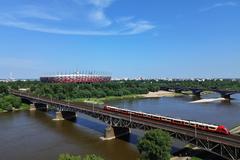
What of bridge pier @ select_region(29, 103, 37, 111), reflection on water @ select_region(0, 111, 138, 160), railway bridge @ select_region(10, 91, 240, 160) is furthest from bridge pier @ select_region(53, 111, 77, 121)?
bridge pier @ select_region(29, 103, 37, 111)

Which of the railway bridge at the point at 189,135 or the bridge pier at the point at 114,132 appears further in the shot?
the bridge pier at the point at 114,132

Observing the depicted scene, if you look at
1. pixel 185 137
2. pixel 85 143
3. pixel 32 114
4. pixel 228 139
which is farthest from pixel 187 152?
pixel 32 114

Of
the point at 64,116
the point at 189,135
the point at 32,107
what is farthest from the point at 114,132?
the point at 32,107

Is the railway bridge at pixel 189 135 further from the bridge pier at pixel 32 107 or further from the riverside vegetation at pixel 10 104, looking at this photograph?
the riverside vegetation at pixel 10 104

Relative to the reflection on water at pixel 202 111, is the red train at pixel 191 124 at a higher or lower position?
higher

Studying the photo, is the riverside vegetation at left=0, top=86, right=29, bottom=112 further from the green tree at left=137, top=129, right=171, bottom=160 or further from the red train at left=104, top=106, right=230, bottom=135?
the green tree at left=137, top=129, right=171, bottom=160

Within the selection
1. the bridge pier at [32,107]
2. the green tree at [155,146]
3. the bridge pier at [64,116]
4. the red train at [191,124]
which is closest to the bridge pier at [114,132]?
the red train at [191,124]

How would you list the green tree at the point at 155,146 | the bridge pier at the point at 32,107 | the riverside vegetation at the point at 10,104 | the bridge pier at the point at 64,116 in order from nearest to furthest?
the green tree at the point at 155,146 < the bridge pier at the point at 64,116 < the riverside vegetation at the point at 10,104 < the bridge pier at the point at 32,107
